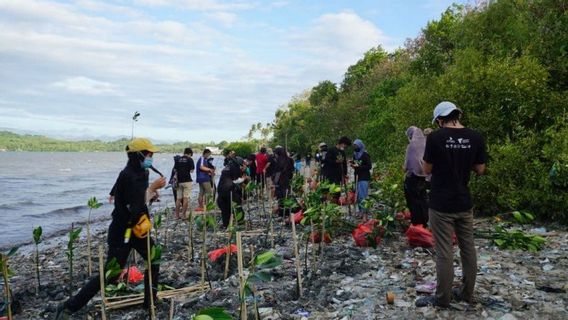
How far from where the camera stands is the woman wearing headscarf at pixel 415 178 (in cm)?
710

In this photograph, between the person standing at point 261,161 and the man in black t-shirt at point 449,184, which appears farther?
the person standing at point 261,161

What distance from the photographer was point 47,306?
19.9ft

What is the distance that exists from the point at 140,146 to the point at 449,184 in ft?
10.8

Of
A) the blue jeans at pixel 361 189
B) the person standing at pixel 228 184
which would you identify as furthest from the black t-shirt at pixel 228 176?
A: the blue jeans at pixel 361 189

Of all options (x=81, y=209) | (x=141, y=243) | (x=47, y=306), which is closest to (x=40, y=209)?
(x=81, y=209)

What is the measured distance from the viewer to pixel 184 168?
484 inches

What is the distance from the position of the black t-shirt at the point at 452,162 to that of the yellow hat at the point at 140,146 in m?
2.93

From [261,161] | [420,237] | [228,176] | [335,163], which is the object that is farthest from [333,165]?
[261,161]

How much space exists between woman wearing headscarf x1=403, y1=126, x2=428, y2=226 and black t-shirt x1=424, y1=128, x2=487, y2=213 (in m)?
2.59

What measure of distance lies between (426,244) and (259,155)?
963 cm

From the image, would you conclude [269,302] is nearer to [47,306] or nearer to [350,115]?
[47,306]

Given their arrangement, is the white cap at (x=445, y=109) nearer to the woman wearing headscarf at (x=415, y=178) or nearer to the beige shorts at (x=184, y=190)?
the woman wearing headscarf at (x=415, y=178)

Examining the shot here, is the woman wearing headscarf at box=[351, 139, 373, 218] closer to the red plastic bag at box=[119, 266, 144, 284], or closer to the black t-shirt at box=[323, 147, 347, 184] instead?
the black t-shirt at box=[323, 147, 347, 184]

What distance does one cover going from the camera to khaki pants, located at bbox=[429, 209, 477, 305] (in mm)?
4426
